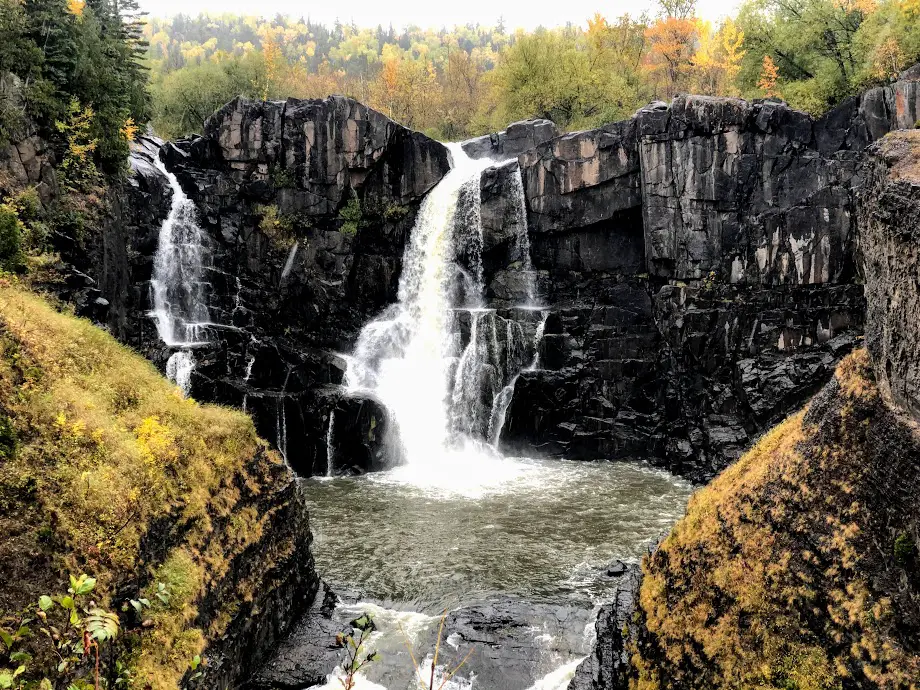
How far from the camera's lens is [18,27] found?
Answer: 71.2ft

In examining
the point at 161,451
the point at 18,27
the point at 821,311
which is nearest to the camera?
the point at 161,451

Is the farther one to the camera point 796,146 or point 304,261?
point 304,261

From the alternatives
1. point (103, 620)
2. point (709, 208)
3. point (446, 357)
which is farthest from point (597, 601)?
point (709, 208)

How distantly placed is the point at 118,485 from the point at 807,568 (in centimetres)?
952

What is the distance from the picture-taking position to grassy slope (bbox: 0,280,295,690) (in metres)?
7.64

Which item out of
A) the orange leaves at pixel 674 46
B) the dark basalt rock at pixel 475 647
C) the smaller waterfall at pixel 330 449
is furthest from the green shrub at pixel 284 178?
the orange leaves at pixel 674 46

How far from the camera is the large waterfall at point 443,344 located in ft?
93.5

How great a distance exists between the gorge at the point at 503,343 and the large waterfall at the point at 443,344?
0.49ft

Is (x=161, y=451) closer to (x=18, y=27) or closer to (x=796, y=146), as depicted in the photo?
(x=18, y=27)

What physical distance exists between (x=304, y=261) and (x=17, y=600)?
A: 2717 cm

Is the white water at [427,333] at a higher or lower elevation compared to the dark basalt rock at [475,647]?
higher

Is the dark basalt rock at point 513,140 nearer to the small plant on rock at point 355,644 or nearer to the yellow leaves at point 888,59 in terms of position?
the yellow leaves at point 888,59

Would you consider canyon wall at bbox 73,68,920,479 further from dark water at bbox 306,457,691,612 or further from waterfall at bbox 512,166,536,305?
dark water at bbox 306,457,691,612

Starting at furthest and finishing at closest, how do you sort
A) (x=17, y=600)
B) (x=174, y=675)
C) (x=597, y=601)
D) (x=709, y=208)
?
(x=709, y=208) < (x=597, y=601) < (x=174, y=675) < (x=17, y=600)
